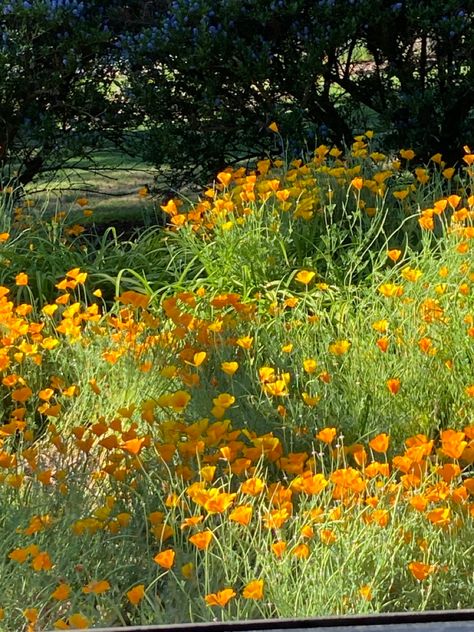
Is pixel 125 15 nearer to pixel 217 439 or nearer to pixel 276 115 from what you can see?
pixel 276 115

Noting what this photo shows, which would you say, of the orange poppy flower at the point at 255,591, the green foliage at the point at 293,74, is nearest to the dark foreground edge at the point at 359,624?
the orange poppy flower at the point at 255,591

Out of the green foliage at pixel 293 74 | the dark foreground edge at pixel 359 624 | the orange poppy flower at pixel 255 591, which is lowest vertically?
the orange poppy flower at pixel 255 591

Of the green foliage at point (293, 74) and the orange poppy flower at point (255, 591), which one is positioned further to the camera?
the green foliage at point (293, 74)

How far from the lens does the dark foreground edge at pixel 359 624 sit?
4.74 ft

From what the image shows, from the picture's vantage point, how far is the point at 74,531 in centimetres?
244

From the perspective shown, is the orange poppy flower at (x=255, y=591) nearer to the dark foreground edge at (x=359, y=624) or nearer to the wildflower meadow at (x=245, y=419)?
the wildflower meadow at (x=245, y=419)

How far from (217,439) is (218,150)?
379cm

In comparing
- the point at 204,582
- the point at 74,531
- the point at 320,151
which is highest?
the point at 320,151

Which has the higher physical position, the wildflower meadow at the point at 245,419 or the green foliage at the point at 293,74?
the green foliage at the point at 293,74

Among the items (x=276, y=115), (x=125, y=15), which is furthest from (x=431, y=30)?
(x=125, y=15)

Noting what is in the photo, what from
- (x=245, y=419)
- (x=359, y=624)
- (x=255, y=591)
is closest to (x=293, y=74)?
(x=245, y=419)

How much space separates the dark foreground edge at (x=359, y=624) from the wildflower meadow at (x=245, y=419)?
55 cm

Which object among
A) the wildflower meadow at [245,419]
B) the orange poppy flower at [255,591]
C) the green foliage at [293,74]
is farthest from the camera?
the green foliage at [293,74]

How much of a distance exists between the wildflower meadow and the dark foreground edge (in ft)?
1.80
